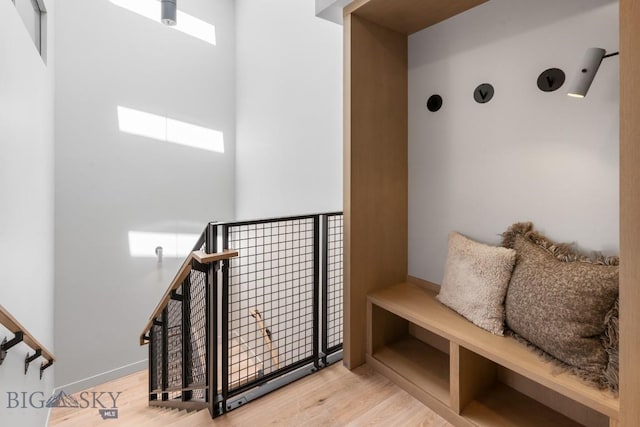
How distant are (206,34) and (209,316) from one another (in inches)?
163

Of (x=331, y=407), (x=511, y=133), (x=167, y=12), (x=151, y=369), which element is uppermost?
A: (x=167, y=12)

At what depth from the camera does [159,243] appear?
14.0 ft

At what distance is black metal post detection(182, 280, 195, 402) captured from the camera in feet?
7.35

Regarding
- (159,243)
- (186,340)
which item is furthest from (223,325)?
(159,243)

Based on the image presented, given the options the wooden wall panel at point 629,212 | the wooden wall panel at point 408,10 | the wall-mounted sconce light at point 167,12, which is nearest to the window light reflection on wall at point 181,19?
the wall-mounted sconce light at point 167,12

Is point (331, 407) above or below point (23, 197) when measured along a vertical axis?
below

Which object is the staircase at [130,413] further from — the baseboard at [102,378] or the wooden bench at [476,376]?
the wooden bench at [476,376]

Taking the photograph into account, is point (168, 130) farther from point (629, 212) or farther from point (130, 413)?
point (629, 212)

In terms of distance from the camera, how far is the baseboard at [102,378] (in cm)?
376

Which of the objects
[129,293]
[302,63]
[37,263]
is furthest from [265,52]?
[129,293]

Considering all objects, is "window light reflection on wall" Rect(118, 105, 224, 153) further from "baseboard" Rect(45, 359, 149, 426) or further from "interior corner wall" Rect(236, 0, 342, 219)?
"baseboard" Rect(45, 359, 149, 426)

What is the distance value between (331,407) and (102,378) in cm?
366

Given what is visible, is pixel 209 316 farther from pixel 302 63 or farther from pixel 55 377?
pixel 55 377

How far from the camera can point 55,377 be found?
12.1ft
